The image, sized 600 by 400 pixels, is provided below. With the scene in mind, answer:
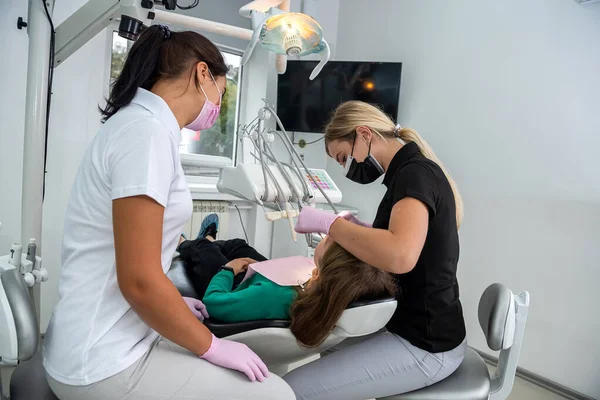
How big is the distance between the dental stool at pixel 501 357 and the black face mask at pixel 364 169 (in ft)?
1.62

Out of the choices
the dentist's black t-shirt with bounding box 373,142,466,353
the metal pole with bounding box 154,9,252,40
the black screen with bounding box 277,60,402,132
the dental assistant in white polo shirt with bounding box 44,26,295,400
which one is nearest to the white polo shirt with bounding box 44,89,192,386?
the dental assistant in white polo shirt with bounding box 44,26,295,400

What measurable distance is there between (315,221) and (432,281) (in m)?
0.36

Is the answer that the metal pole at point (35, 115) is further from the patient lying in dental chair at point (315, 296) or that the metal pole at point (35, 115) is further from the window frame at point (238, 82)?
the window frame at point (238, 82)

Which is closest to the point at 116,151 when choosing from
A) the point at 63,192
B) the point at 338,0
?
the point at 63,192

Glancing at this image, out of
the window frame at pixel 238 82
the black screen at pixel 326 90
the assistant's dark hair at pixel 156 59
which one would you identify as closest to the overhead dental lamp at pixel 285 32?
the assistant's dark hair at pixel 156 59

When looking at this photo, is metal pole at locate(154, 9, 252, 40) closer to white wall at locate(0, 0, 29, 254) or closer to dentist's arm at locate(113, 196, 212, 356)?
white wall at locate(0, 0, 29, 254)

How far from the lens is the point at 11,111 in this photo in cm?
222

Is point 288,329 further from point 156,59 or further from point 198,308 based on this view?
point 156,59

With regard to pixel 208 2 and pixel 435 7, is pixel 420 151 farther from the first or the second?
pixel 208 2

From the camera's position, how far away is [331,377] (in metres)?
1.10

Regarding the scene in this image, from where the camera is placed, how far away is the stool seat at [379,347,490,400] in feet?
3.65

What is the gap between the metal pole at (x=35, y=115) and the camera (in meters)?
1.31

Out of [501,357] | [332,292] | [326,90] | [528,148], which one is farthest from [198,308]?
[326,90]

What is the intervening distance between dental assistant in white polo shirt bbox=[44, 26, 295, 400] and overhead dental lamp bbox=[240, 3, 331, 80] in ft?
1.88
